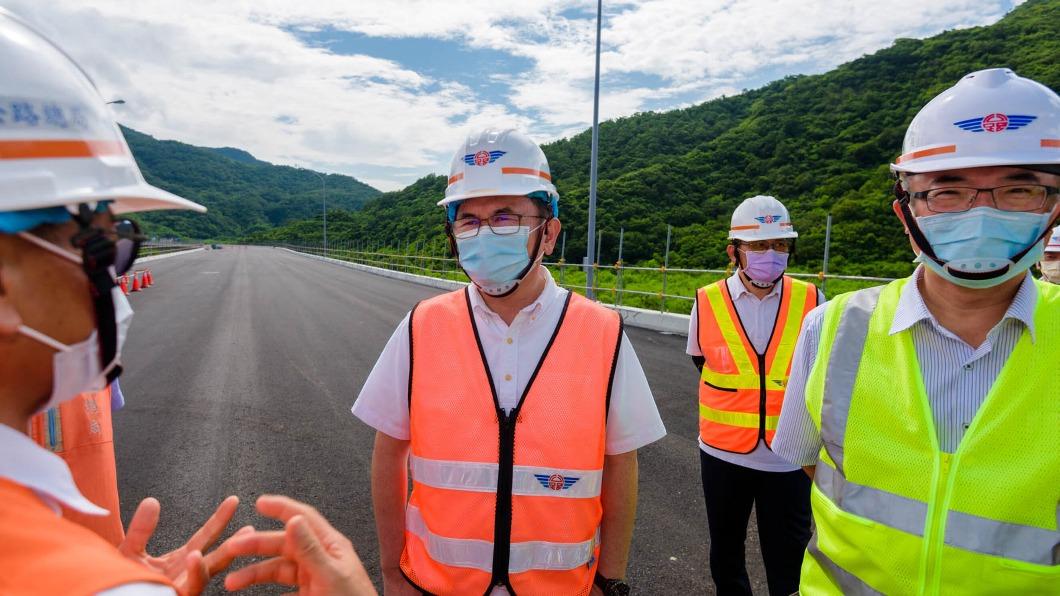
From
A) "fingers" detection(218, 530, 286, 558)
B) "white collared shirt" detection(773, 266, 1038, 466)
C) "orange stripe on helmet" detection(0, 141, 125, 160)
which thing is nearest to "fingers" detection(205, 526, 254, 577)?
"fingers" detection(218, 530, 286, 558)

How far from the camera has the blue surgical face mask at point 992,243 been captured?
Answer: 1559 millimetres

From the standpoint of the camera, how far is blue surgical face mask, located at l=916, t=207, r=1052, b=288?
156cm

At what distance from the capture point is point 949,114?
1575 mm

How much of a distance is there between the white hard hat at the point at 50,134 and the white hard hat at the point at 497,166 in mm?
1073

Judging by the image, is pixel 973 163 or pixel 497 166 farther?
pixel 497 166

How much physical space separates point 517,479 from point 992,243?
4.96ft

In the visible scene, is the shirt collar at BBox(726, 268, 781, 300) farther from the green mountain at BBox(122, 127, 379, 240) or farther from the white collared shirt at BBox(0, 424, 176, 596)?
the green mountain at BBox(122, 127, 379, 240)

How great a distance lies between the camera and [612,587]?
1815mm

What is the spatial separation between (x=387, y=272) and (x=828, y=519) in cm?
3191

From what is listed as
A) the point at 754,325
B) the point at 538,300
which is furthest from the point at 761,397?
the point at 538,300

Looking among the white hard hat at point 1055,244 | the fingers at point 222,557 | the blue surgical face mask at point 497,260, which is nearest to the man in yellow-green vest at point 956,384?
the blue surgical face mask at point 497,260

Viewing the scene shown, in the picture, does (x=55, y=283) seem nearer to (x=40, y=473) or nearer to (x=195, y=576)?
(x=40, y=473)

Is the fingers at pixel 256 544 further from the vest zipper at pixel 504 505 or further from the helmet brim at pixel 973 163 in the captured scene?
the helmet brim at pixel 973 163

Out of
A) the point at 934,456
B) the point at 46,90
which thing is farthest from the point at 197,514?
the point at 934,456
